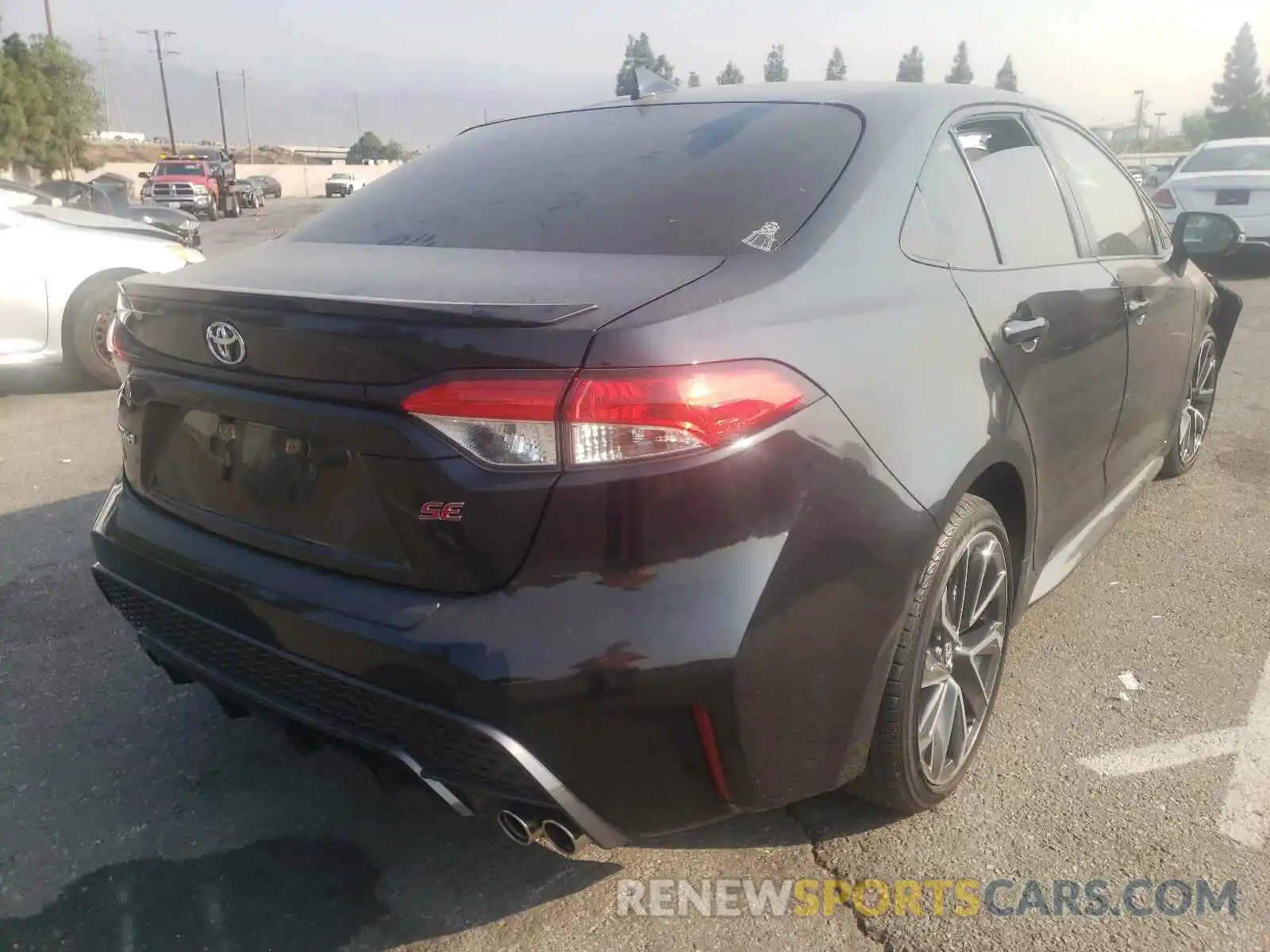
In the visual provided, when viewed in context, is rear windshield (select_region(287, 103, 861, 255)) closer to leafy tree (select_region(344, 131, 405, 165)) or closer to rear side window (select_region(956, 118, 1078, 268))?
rear side window (select_region(956, 118, 1078, 268))

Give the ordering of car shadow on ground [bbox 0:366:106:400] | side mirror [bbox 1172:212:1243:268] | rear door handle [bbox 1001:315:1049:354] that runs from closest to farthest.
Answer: rear door handle [bbox 1001:315:1049:354] → side mirror [bbox 1172:212:1243:268] → car shadow on ground [bbox 0:366:106:400]

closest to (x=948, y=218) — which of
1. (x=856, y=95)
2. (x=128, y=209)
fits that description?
(x=856, y=95)

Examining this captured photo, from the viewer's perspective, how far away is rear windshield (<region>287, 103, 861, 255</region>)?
2.16 metres

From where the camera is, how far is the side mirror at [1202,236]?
12.6ft

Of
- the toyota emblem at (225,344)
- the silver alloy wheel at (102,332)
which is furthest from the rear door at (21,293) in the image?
the toyota emblem at (225,344)

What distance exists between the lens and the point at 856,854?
2326mm

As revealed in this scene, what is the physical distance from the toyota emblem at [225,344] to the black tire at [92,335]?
5.26 meters

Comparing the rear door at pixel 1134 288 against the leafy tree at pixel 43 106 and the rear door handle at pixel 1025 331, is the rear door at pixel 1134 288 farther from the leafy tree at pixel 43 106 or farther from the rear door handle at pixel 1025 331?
the leafy tree at pixel 43 106

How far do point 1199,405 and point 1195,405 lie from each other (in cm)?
6

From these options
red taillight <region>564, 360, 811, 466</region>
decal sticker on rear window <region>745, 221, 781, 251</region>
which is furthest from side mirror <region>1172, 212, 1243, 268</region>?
red taillight <region>564, 360, 811, 466</region>

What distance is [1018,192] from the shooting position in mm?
2820

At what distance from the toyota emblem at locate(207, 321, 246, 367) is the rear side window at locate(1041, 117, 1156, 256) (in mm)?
2398

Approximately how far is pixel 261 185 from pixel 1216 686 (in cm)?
6246

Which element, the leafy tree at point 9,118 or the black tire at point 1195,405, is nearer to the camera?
the black tire at point 1195,405
